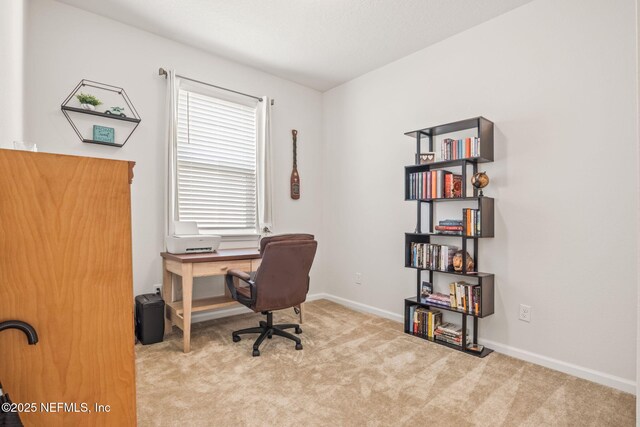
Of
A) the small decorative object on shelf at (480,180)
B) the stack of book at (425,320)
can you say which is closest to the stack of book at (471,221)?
the small decorative object on shelf at (480,180)

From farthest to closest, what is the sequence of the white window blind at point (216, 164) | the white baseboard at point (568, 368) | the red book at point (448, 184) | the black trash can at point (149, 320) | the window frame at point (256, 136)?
the white window blind at point (216, 164) → the window frame at point (256, 136) → the red book at point (448, 184) → the black trash can at point (149, 320) → the white baseboard at point (568, 368)

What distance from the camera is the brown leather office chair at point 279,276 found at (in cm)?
255

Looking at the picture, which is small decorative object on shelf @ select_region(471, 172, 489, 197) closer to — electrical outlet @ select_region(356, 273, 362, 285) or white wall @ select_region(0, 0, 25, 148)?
electrical outlet @ select_region(356, 273, 362, 285)

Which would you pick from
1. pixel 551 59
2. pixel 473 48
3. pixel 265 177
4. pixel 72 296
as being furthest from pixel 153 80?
pixel 551 59

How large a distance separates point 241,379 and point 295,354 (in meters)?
0.53

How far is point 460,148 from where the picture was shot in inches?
110

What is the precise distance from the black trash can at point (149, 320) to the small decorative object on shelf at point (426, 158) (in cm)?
261

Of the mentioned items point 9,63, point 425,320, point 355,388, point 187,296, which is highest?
point 9,63

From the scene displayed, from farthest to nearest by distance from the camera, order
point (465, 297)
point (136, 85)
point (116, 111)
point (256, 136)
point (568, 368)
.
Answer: point (256, 136) → point (136, 85) → point (116, 111) → point (465, 297) → point (568, 368)

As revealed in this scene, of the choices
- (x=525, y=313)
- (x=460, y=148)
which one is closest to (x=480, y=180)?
(x=460, y=148)

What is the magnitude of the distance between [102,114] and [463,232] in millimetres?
3218

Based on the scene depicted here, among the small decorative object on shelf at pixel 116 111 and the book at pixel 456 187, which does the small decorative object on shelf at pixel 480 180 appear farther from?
the small decorative object on shelf at pixel 116 111

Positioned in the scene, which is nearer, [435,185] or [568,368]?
[568,368]

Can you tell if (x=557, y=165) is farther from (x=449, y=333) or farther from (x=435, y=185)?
(x=449, y=333)
